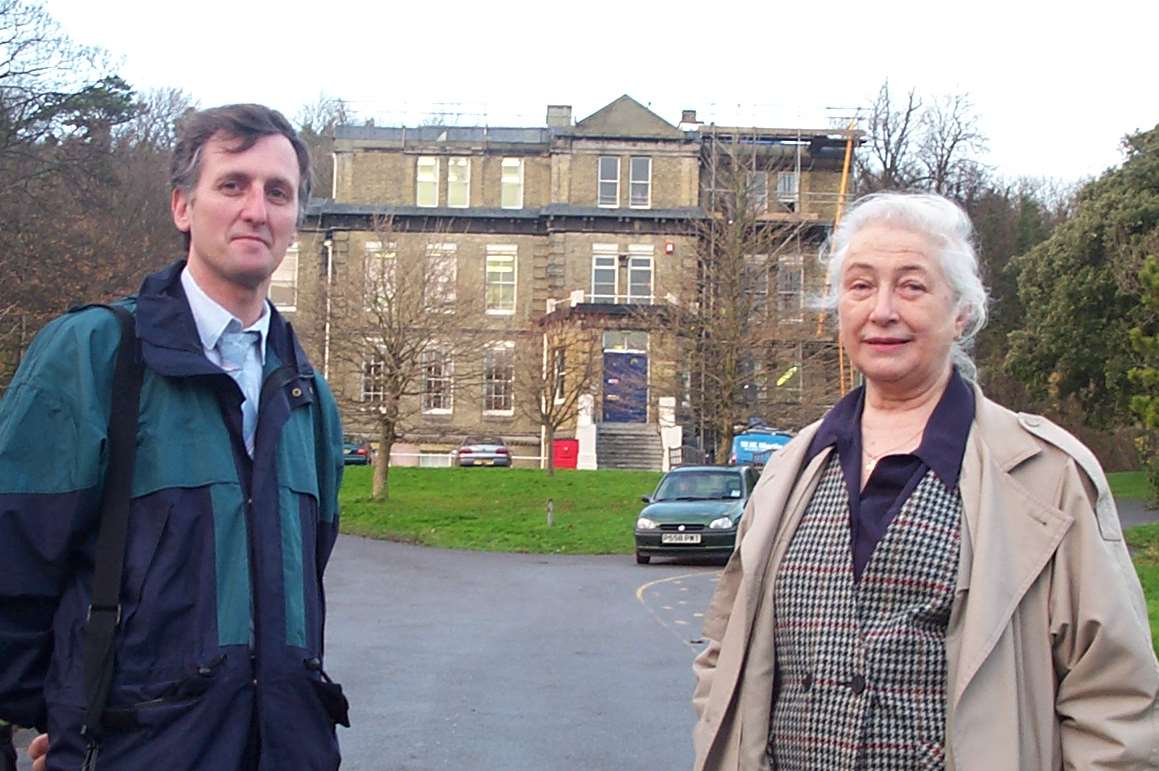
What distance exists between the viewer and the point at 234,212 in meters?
3.27

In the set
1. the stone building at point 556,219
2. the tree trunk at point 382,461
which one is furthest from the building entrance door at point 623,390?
the tree trunk at point 382,461

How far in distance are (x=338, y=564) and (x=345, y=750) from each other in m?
14.4

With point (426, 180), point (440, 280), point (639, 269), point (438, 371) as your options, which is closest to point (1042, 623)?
point (438, 371)

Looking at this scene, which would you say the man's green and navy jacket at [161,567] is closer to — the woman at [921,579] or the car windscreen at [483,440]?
the woman at [921,579]

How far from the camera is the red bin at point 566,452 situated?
53.5 m

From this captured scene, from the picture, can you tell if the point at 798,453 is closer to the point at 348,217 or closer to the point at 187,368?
the point at 187,368

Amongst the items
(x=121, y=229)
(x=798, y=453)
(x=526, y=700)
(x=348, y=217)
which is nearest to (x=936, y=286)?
(x=798, y=453)

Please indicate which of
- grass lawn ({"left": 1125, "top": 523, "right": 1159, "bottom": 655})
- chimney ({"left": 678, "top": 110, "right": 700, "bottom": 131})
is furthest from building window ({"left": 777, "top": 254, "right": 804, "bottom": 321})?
chimney ({"left": 678, "top": 110, "right": 700, "bottom": 131})

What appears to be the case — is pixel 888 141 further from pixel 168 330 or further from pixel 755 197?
pixel 168 330

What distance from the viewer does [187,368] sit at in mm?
3047

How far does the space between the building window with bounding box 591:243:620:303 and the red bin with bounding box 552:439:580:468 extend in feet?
24.5

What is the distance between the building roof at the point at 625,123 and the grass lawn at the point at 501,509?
19.2 meters

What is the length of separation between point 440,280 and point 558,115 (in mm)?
23425

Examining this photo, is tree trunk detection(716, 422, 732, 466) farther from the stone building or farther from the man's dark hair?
the man's dark hair
